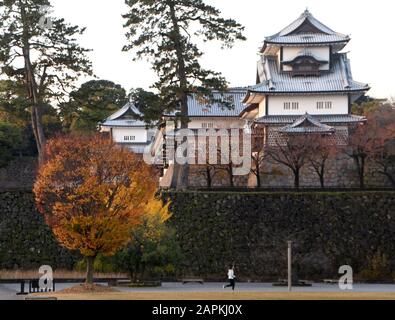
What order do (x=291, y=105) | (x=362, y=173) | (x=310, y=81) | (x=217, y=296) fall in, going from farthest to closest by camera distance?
(x=310, y=81)
(x=291, y=105)
(x=362, y=173)
(x=217, y=296)

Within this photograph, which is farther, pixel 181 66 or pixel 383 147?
pixel 383 147

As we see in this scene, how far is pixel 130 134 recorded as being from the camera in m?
61.3

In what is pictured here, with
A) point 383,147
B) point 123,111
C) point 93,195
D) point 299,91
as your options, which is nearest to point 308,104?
point 299,91

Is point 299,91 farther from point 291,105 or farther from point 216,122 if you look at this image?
point 216,122

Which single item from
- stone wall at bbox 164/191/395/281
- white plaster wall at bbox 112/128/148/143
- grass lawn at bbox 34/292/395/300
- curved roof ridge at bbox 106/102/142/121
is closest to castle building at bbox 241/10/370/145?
stone wall at bbox 164/191/395/281

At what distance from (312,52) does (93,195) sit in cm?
2391

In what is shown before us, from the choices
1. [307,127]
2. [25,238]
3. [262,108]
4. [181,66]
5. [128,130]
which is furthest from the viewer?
[128,130]

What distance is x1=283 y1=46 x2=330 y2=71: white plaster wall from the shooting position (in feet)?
147

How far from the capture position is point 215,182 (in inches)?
1634

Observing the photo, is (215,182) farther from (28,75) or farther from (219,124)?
(28,75)

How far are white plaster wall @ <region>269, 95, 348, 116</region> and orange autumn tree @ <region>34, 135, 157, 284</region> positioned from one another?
1843 cm

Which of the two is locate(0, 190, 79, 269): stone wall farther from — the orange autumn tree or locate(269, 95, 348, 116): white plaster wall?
locate(269, 95, 348, 116): white plaster wall
